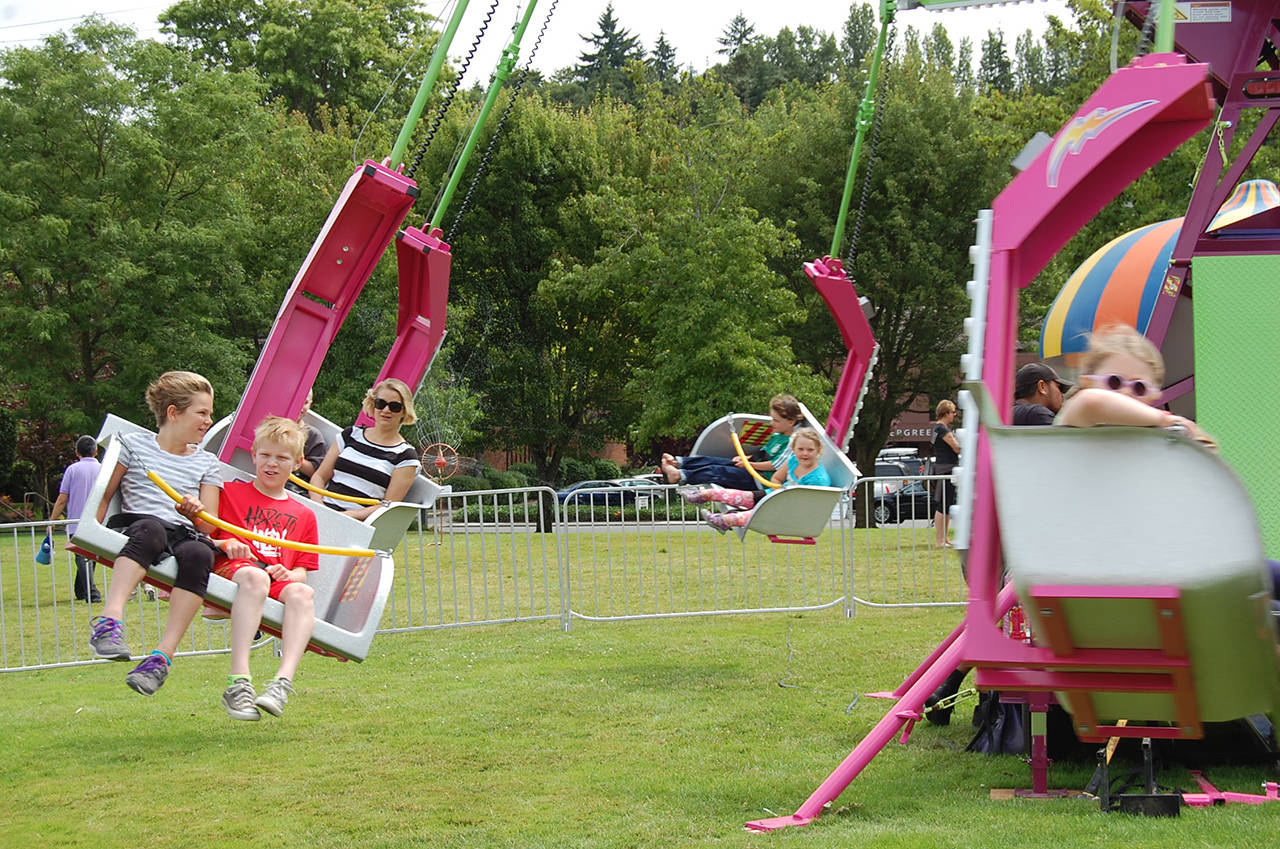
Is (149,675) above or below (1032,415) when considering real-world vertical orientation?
Answer: below

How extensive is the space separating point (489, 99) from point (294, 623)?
9.88 feet

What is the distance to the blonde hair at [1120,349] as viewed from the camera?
369 centimetres

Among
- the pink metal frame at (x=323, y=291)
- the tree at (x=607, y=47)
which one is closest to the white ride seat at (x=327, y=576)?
the pink metal frame at (x=323, y=291)

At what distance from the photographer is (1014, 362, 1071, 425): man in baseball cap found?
20.1ft

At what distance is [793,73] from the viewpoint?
7156cm

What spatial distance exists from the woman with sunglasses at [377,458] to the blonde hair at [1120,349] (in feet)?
13.7

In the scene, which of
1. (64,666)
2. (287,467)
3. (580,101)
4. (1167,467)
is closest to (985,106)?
(64,666)

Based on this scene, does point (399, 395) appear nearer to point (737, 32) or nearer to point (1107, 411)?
point (1107, 411)

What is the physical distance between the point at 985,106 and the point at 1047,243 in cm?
2181

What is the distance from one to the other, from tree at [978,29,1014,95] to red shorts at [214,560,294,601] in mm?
73484

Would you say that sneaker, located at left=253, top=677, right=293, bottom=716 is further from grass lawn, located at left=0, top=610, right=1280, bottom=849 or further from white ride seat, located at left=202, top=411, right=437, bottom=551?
white ride seat, located at left=202, top=411, right=437, bottom=551

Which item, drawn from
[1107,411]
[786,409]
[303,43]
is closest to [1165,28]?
[1107,411]

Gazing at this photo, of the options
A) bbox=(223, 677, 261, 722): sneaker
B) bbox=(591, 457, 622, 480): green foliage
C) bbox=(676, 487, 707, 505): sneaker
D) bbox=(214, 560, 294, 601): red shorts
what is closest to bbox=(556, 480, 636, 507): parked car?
bbox=(676, 487, 707, 505): sneaker

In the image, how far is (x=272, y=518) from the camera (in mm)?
5891
